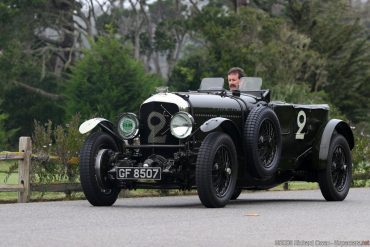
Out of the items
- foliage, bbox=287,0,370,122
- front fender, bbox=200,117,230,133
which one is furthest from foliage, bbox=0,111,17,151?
front fender, bbox=200,117,230,133

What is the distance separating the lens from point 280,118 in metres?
16.0

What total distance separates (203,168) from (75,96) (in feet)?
152

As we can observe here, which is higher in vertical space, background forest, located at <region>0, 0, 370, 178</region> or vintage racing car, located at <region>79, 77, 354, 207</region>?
background forest, located at <region>0, 0, 370, 178</region>

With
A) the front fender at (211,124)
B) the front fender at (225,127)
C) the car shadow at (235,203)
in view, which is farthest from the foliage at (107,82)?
the front fender at (211,124)

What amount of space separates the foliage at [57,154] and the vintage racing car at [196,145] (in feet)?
7.23

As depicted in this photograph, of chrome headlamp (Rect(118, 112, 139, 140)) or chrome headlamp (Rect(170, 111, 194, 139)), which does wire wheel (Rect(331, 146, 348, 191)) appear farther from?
chrome headlamp (Rect(118, 112, 139, 140))

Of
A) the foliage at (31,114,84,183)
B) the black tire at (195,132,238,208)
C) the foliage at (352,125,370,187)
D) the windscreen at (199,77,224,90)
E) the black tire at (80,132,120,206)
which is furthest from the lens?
the foliage at (352,125,370,187)

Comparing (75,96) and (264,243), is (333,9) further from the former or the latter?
(264,243)

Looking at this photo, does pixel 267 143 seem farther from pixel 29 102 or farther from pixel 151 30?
pixel 151 30

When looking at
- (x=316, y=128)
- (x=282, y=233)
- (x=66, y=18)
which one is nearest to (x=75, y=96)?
(x=66, y=18)

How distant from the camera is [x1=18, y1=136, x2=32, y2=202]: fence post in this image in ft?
54.0

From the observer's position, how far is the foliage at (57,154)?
17.2 metres

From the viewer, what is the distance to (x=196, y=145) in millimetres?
14602

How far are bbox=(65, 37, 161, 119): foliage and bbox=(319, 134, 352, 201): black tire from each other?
1610 inches
